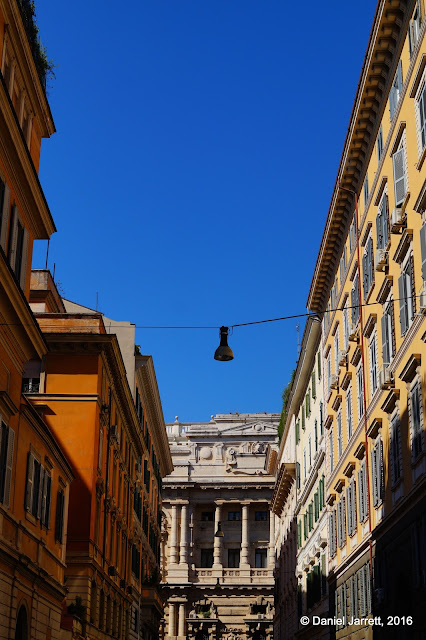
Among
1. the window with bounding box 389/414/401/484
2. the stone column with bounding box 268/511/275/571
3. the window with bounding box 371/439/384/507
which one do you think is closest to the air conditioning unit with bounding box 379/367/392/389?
the window with bounding box 389/414/401/484

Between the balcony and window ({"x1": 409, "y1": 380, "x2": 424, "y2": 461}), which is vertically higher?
the balcony

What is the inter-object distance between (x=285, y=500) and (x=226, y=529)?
29.2 m

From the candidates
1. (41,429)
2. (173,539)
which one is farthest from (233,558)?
(41,429)

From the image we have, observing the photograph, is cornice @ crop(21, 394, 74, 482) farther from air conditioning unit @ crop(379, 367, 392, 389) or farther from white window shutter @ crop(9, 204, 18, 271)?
air conditioning unit @ crop(379, 367, 392, 389)

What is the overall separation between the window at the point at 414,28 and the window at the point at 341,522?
18823 millimetres

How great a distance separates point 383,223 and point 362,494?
961cm

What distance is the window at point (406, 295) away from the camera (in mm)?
23922

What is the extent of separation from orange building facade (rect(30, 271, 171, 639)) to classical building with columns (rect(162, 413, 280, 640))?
40872mm

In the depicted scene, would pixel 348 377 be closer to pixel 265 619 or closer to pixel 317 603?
pixel 317 603

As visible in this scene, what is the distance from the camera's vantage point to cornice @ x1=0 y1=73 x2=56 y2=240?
20.0 m

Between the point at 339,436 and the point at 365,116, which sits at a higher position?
the point at 365,116

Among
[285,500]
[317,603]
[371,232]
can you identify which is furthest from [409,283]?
[285,500]

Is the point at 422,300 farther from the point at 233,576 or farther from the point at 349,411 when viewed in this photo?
the point at 233,576

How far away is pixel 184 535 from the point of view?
3826 inches
